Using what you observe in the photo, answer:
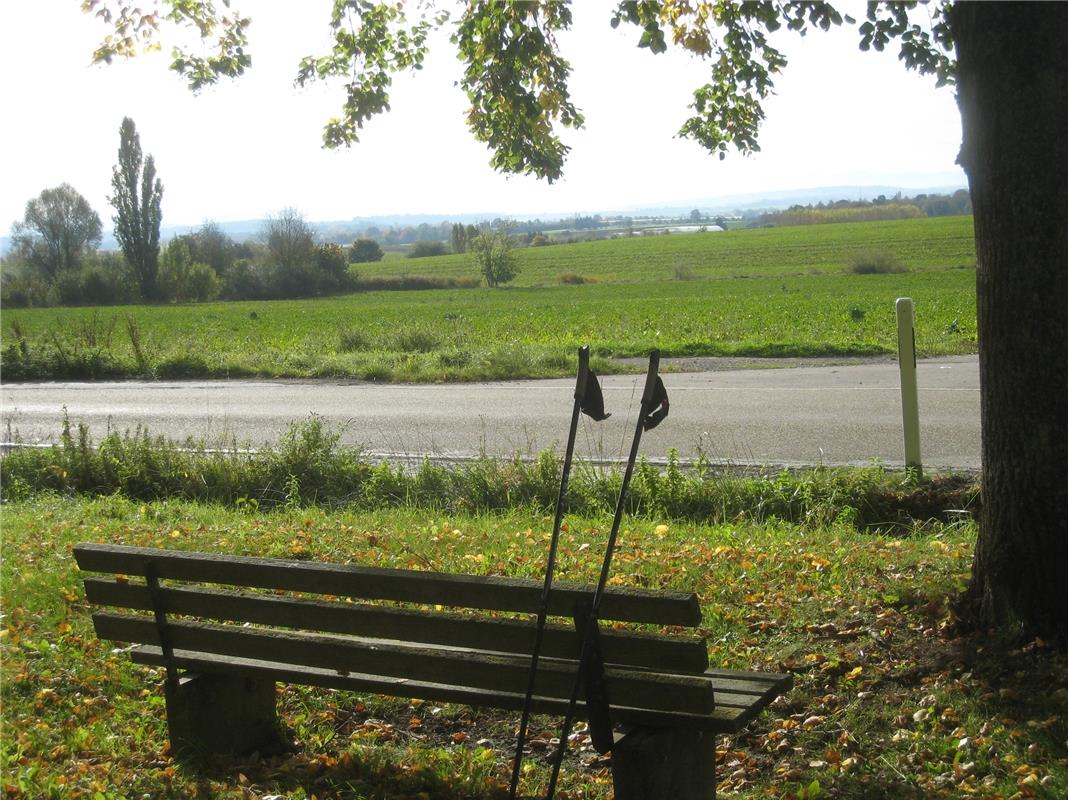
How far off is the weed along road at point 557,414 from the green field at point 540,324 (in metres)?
1.42

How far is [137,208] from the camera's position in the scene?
6169cm

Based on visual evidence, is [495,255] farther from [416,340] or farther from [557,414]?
[557,414]

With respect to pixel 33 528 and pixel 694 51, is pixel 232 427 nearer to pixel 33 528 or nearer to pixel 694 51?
pixel 33 528

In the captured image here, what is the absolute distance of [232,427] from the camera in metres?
13.0

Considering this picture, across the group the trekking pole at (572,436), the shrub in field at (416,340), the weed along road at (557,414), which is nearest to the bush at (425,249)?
the shrub in field at (416,340)

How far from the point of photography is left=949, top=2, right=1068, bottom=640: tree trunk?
4211mm

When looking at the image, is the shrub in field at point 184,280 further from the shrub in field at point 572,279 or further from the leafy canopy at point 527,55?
the leafy canopy at point 527,55

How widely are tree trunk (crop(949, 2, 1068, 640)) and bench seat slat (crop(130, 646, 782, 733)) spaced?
148 centimetres

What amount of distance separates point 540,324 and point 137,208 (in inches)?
1571

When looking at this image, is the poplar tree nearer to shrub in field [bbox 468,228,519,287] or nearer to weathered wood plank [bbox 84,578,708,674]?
shrub in field [bbox 468,228,519,287]

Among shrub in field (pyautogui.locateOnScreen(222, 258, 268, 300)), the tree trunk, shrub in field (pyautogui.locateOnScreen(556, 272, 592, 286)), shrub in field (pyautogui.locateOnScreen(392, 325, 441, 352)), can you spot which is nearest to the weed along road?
shrub in field (pyautogui.locateOnScreen(392, 325, 441, 352))

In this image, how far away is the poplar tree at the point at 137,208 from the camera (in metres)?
60.8

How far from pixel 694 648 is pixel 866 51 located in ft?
16.5

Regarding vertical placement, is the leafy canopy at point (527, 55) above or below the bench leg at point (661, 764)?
above
